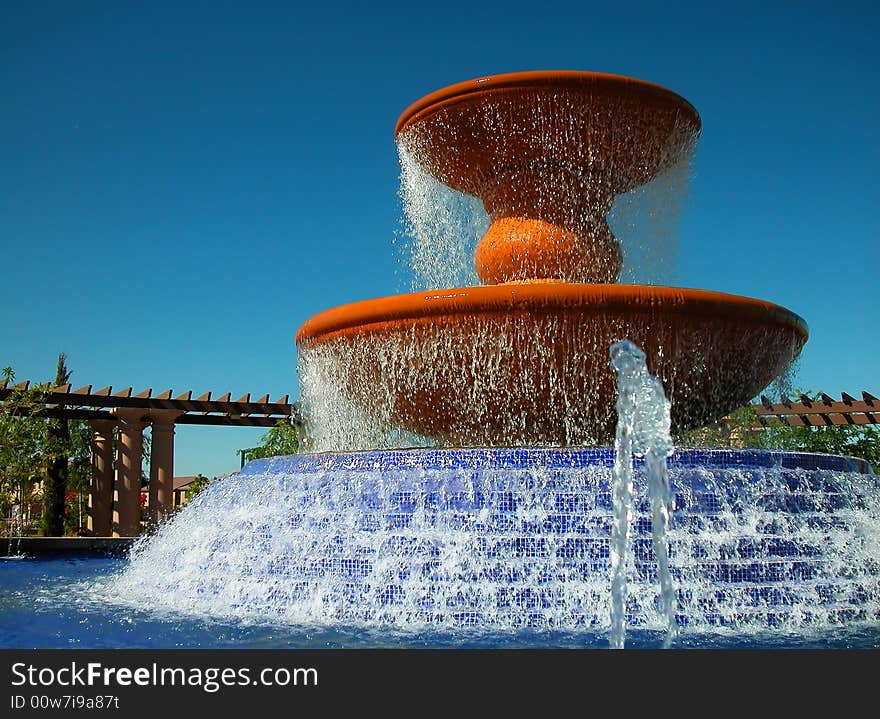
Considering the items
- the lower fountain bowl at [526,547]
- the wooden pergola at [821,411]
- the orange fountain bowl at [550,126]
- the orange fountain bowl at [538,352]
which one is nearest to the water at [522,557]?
the lower fountain bowl at [526,547]

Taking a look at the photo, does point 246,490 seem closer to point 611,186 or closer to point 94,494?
point 611,186

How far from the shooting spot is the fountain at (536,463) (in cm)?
514

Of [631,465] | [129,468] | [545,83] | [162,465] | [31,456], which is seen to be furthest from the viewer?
[162,465]

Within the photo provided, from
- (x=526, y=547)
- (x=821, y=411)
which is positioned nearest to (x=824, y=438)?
(x=821, y=411)

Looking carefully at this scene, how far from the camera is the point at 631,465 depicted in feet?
18.4

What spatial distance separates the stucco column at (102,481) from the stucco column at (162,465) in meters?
0.74

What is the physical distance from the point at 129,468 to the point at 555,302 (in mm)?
11770

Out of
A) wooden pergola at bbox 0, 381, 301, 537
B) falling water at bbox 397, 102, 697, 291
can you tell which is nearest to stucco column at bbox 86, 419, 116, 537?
wooden pergola at bbox 0, 381, 301, 537

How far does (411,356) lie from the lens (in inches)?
272

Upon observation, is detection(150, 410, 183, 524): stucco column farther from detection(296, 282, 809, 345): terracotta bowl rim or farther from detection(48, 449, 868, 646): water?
detection(296, 282, 809, 345): terracotta bowl rim

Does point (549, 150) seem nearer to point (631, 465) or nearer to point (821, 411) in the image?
point (631, 465)
